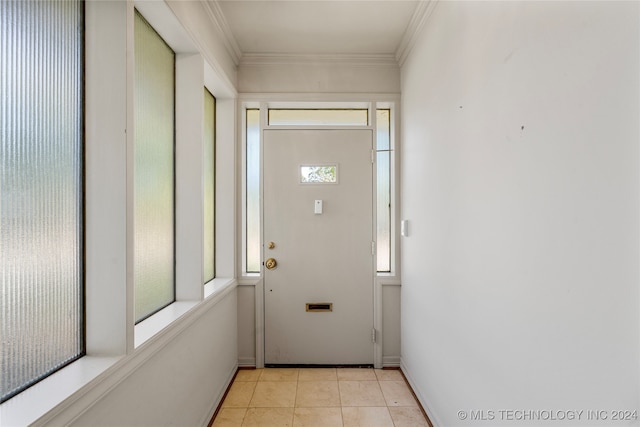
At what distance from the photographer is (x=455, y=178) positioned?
166 centimetres

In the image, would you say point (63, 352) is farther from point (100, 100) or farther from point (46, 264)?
point (100, 100)

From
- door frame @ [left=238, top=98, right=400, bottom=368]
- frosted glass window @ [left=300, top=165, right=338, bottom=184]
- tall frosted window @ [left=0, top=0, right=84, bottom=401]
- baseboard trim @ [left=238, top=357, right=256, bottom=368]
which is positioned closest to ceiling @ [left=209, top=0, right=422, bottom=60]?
door frame @ [left=238, top=98, right=400, bottom=368]

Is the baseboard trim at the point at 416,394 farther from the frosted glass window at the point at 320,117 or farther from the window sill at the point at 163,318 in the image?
the frosted glass window at the point at 320,117

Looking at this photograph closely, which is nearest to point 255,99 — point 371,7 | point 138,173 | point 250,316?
point 371,7

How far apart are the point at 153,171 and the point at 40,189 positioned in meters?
0.70

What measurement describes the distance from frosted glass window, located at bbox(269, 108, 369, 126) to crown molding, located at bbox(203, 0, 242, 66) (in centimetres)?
51

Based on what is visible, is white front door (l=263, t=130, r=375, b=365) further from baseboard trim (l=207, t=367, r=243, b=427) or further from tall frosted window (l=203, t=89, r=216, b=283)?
baseboard trim (l=207, t=367, r=243, b=427)

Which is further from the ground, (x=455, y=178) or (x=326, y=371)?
(x=455, y=178)

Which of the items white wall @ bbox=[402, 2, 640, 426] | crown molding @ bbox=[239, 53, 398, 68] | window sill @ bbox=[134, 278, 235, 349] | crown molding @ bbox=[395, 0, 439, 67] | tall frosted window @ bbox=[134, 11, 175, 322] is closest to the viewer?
white wall @ bbox=[402, 2, 640, 426]

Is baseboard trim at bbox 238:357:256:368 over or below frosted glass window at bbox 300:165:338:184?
below

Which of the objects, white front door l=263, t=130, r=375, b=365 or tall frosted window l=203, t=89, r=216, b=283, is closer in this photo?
tall frosted window l=203, t=89, r=216, b=283

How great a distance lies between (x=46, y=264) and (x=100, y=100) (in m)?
0.60

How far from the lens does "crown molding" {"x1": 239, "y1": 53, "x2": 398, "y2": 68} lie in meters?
2.69

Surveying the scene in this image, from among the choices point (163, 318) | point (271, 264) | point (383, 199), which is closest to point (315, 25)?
point (383, 199)
